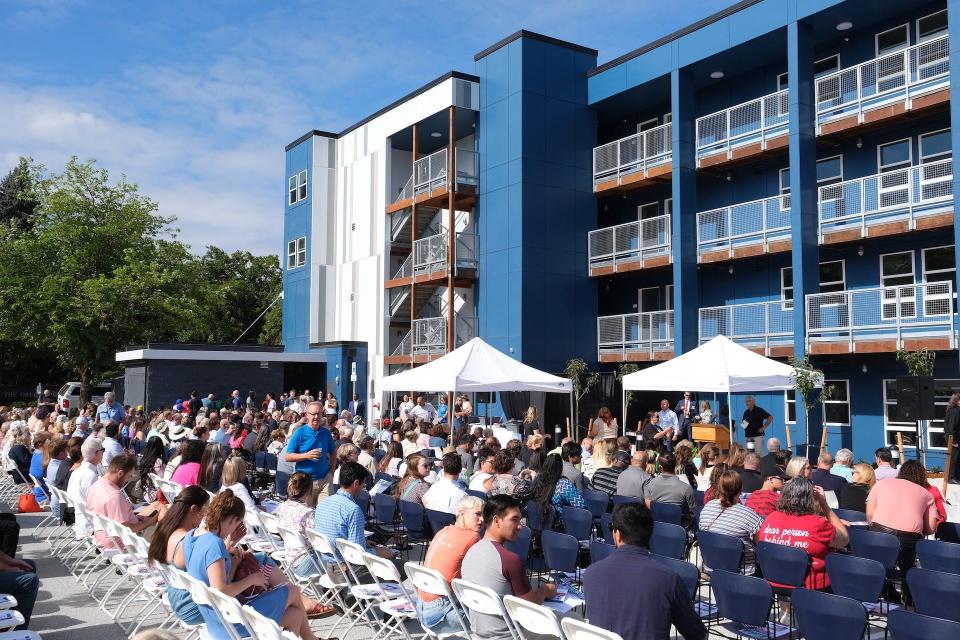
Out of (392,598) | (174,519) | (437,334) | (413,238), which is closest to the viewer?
(174,519)

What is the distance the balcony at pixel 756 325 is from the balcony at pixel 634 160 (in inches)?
175

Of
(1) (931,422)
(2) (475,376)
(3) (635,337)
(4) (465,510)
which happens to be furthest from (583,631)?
(3) (635,337)

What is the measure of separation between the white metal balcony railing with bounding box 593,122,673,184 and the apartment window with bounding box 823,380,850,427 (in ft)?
25.7

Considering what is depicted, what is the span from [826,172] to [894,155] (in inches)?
74.1

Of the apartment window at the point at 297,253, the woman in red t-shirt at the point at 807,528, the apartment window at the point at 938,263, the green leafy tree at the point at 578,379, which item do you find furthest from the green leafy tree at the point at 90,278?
the woman in red t-shirt at the point at 807,528

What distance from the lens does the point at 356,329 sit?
109ft

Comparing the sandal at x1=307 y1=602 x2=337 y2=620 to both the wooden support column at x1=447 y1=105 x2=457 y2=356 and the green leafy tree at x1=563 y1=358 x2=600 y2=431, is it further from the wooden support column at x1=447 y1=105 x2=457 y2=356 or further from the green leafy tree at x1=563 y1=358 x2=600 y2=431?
the wooden support column at x1=447 y1=105 x2=457 y2=356

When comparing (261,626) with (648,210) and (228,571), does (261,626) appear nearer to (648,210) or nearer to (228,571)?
(228,571)

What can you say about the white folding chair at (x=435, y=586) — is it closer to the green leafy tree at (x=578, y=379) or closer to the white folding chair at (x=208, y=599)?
the white folding chair at (x=208, y=599)

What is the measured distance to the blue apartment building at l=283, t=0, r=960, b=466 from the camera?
63.7ft

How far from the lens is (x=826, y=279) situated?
859 inches

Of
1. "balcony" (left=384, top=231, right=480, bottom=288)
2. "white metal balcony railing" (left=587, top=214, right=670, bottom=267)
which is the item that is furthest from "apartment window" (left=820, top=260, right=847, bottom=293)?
"balcony" (left=384, top=231, right=480, bottom=288)

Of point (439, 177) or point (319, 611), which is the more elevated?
point (439, 177)

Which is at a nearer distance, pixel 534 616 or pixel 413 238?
pixel 534 616
